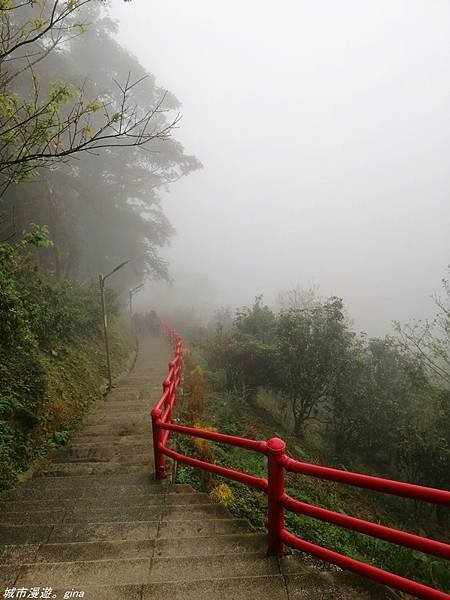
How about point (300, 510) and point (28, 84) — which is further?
point (28, 84)

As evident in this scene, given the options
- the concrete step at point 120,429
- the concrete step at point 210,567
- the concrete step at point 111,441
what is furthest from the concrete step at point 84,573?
the concrete step at point 120,429

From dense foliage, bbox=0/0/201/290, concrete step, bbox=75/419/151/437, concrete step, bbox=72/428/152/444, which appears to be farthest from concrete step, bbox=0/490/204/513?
dense foliage, bbox=0/0/201/290

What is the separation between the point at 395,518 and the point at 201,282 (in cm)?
6884

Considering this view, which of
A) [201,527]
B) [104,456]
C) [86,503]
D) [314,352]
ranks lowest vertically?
[104,456]

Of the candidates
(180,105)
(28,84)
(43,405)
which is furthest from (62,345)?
(180,105)

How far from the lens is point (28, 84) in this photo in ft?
51.5

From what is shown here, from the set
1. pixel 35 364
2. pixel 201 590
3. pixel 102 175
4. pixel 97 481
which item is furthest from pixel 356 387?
pixel 102 175

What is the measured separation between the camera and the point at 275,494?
8.95ft

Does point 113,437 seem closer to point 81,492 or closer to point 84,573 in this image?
point 81,492

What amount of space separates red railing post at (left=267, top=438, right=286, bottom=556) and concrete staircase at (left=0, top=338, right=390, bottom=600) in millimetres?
124

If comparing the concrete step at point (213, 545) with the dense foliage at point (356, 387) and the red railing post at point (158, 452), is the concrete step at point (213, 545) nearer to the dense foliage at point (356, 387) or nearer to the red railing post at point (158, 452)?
the red railing post at point (158, 452)

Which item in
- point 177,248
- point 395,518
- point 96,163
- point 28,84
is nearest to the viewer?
point 395,518

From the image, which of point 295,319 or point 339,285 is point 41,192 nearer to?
point 295,319

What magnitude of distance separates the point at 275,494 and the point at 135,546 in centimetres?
146
